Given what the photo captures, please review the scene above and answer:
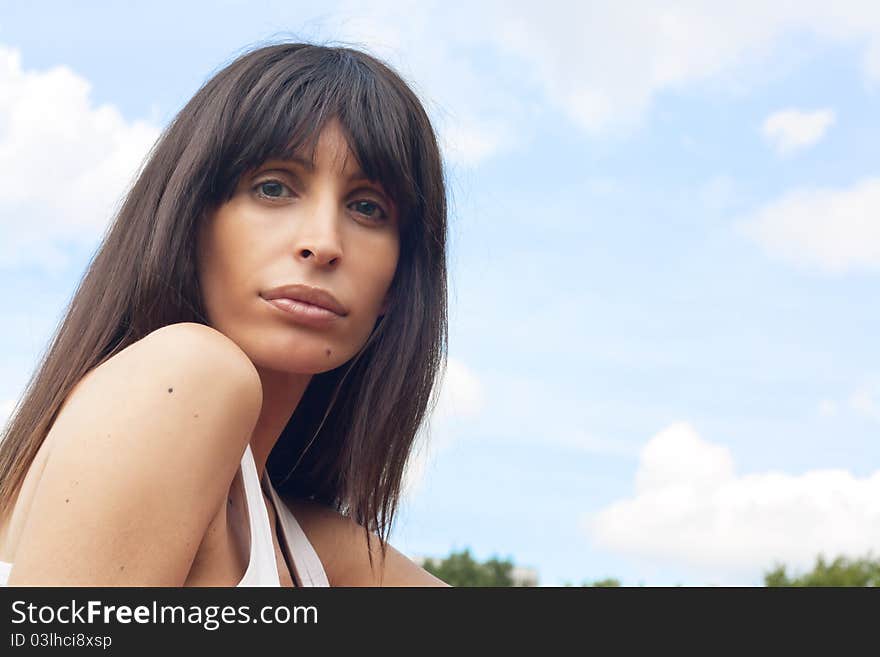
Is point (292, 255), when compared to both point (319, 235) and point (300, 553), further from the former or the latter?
point (300, 553)

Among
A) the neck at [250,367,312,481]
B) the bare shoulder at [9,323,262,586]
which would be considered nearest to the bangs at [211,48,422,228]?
the neck at [250,367,312,481]

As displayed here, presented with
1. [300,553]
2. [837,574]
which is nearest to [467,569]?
[837,574]

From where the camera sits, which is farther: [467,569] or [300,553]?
[467,569]

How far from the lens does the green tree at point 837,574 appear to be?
43.3 ft

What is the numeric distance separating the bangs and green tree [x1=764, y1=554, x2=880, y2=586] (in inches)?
449

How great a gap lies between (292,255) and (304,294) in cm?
11

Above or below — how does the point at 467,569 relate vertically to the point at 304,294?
above

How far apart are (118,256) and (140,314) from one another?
0.28 meters

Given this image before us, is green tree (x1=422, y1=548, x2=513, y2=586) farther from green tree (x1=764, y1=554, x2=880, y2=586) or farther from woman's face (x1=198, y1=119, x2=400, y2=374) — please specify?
woman's face (x1=198, y1=119, x2=400, y2=374)

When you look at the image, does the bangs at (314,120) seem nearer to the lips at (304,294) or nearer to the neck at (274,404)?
the lips at (304,294)

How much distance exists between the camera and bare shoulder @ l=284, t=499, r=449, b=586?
3891 millimetres

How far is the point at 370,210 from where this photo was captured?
3.04m
